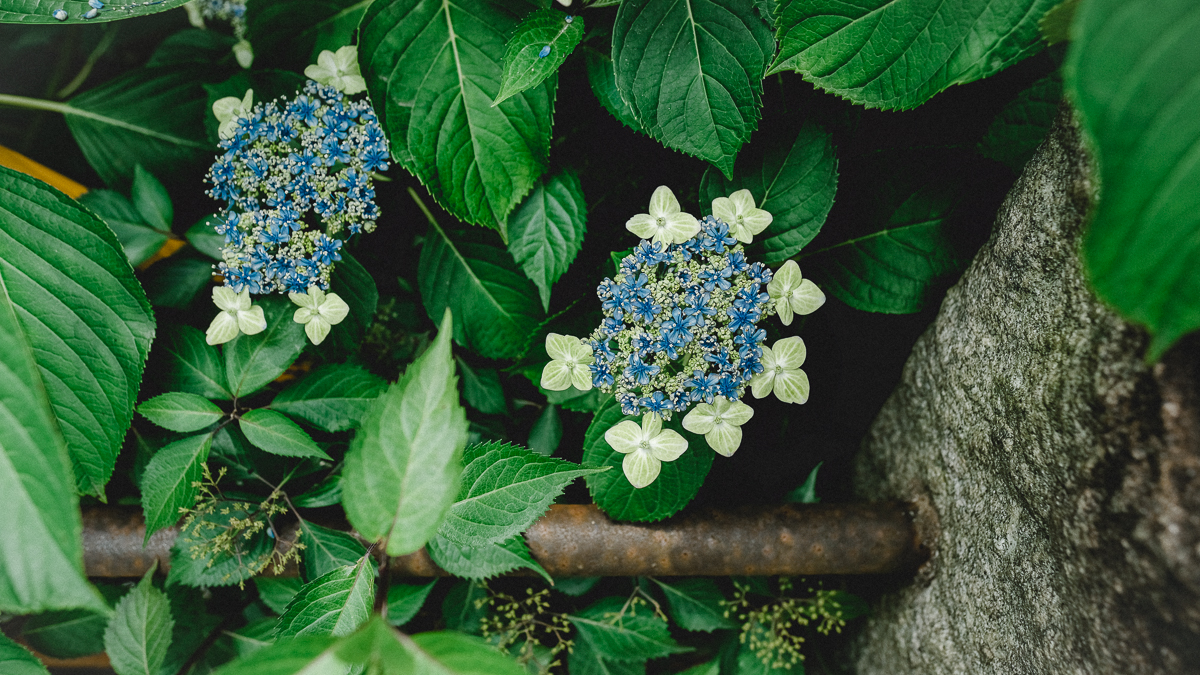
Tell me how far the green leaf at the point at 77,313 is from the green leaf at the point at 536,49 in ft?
2.02

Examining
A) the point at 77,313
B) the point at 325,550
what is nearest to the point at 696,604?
the point at 325,550

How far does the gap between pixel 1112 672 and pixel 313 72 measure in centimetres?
120

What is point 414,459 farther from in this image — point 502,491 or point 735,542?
point 735,542

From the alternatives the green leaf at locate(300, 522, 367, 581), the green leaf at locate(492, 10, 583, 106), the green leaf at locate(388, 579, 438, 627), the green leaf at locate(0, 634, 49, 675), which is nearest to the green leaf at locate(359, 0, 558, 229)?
the green leaf at locate(492, 10, 583, 106)

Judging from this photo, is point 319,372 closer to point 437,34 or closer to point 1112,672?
point 437,34

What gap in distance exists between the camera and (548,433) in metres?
1.09

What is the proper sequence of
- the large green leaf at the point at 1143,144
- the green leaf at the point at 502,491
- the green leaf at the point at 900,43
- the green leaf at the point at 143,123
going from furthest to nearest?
1. the green leaf at the point at 143,123
2. the green leaf at the point at 502,491
3. the green leaf at the point at 900,43
4. the large green leaf at the point at 1143,144

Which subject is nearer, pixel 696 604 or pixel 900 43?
pixel 900 43

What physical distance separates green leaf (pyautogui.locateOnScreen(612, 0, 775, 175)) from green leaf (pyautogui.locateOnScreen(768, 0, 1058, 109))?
0.08 meters

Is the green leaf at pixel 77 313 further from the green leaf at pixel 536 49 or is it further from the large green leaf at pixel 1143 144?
the large green leaf at pixel 1143 144

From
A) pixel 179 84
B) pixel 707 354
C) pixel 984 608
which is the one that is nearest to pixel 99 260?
pixel 179 84

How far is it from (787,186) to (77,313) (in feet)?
3.30

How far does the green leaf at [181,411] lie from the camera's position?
87 centimetres

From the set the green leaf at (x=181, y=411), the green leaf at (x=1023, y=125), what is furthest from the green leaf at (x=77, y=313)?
the green leaf at (x=1023, y=125)
